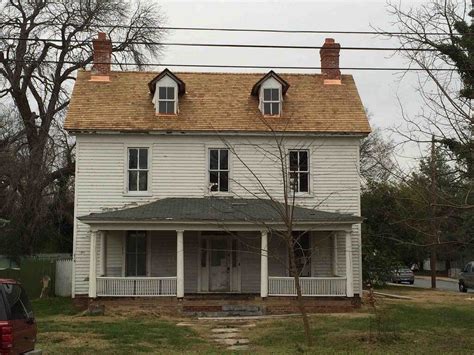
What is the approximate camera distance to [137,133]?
77.2 feet

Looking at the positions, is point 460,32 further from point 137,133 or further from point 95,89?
point 95,89

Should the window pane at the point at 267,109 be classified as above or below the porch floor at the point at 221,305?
above

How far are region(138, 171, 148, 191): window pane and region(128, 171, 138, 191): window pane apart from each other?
15 centimetres

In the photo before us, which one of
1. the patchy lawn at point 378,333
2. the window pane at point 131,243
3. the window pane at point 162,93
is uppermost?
the window pane at point 162,93

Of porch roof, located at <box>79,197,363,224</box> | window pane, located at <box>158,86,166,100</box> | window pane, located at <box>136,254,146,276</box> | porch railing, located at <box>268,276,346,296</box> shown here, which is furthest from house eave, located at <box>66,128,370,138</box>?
porch railing, located at <box>268,276,346,296</box>

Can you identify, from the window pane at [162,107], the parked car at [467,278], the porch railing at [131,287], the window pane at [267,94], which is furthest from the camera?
the parked car at [467,278]

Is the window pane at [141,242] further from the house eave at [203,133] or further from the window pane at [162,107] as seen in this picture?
the window pane at [162,107]

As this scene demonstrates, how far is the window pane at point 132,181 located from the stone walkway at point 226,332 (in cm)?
631

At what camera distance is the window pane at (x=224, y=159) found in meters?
24.0

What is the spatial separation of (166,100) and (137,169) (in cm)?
308

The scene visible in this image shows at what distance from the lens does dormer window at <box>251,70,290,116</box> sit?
24875 millimetres

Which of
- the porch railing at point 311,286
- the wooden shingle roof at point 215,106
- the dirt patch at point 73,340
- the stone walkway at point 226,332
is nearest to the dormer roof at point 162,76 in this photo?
the wooden shingle roof at point 215,106

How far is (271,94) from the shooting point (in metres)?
25.1

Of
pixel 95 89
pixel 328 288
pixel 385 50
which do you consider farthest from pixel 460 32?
pixel 95 89
